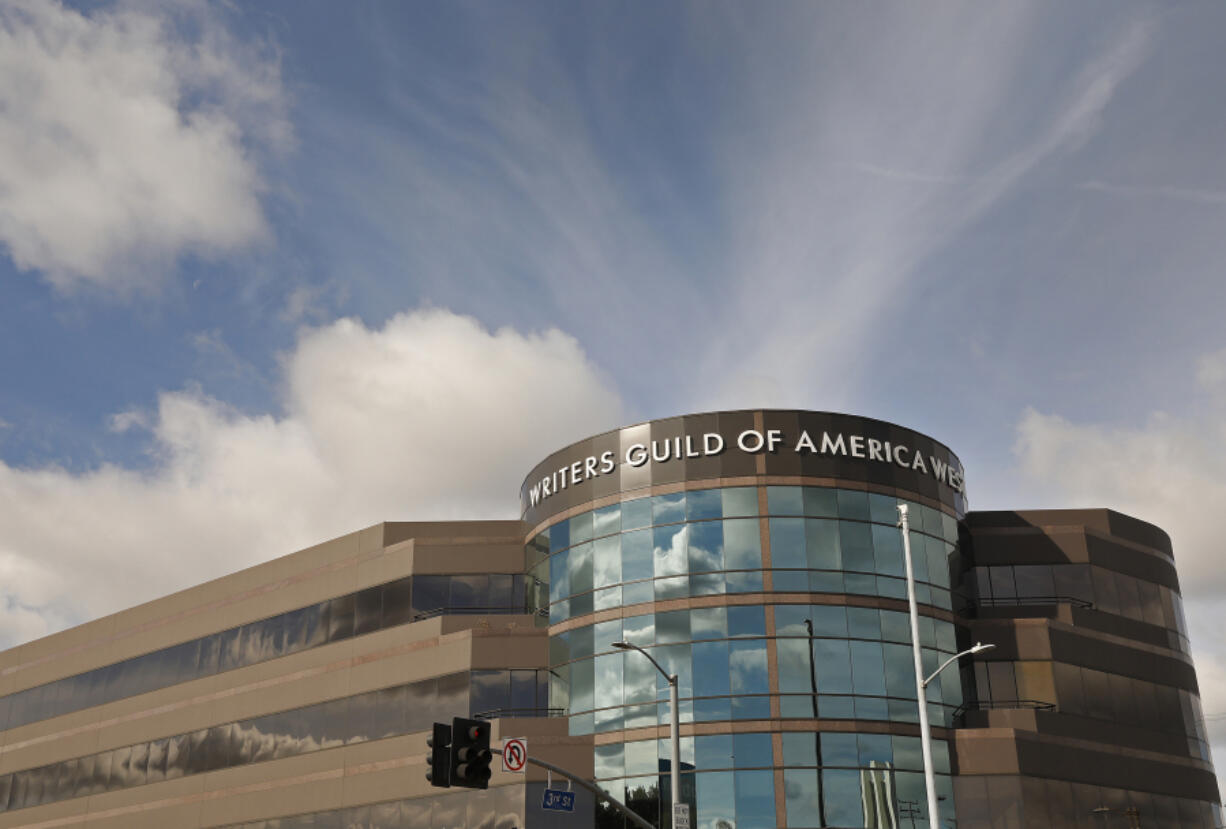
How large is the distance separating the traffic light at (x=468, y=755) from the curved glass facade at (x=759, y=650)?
20.8m

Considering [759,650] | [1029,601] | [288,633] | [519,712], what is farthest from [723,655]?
[288,633]

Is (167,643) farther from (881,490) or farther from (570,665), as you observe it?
(881,490)

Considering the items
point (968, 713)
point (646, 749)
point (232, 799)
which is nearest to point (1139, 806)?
point (968, 713)

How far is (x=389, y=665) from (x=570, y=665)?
845 centimetres

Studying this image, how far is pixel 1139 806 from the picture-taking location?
4903cm

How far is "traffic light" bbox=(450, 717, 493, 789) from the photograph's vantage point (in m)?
23.8

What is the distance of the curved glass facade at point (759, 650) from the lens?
43312 millimetres

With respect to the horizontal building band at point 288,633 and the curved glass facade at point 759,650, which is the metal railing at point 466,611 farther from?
the curved glass facade at point 759,650

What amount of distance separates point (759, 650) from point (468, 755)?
74.0 ft

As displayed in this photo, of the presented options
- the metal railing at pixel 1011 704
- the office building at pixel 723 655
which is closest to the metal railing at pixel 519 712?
the office building at pixel 723 655

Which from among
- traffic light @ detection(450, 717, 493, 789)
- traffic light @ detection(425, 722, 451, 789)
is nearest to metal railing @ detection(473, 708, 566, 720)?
traffic light @ detection(450, 717, 493, 789)

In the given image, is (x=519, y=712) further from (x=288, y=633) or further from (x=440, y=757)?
(x=440, y=757)

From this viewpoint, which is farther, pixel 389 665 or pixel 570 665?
pixel 389 665

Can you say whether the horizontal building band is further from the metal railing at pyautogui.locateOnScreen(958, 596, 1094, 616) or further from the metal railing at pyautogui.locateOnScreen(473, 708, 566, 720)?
the metal railing at pyautogui.locateOnScreen(958, 596, 1094, 616)
